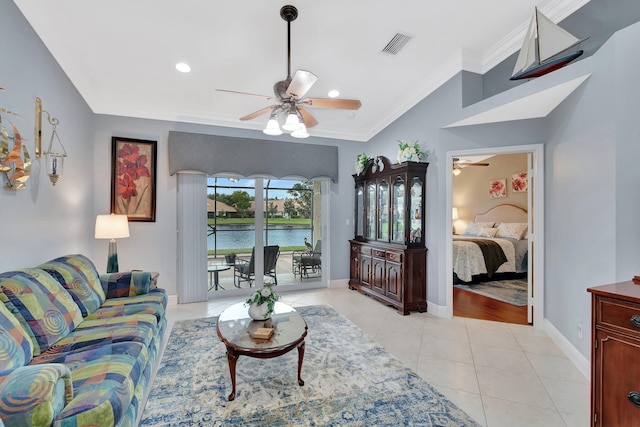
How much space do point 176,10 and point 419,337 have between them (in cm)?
402

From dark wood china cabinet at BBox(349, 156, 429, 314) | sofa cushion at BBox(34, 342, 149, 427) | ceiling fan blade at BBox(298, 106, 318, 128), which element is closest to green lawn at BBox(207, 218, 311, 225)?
dark wood china cabinet at BBox(349, 156, 429, 314)

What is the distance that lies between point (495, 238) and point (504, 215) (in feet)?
3.97

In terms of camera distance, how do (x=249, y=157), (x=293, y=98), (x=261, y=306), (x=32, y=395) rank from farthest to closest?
(x=249, y=157)
(x=293, y=98)
(x=261, y=306)
(x=32, y=395)

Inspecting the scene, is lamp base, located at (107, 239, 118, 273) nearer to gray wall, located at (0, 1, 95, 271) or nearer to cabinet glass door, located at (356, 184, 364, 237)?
gray wall, located at (0, 1, 95, 271)

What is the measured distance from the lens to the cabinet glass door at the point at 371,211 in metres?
4.79

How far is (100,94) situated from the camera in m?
3.83

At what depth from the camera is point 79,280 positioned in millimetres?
2498

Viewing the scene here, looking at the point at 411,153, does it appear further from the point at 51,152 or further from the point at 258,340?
the point at 51,152

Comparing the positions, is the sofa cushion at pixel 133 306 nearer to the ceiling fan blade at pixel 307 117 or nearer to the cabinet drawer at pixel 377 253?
the ceiling fan blade at pixel 307 117

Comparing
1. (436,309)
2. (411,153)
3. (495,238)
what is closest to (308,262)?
(436,309)

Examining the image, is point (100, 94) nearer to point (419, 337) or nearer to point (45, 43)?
point (45, 43)

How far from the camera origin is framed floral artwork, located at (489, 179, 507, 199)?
7.02 metres

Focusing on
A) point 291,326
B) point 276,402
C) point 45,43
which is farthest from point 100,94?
point 276,402

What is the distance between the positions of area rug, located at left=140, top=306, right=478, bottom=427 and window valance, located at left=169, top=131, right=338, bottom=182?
257 centimetres
